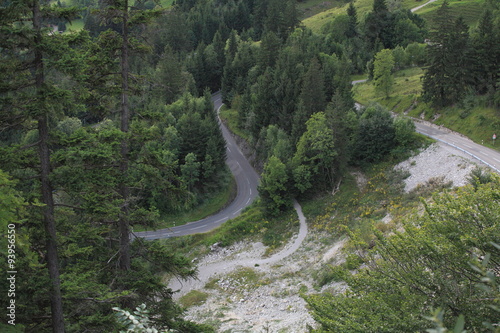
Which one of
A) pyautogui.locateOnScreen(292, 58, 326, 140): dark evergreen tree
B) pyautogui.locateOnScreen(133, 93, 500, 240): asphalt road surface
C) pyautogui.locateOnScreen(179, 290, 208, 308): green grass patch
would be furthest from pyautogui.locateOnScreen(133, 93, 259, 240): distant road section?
pyautogui.locateOnScreen(292, 58, 326, 140): dark evergreen tree

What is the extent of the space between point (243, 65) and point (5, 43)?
7037 cm

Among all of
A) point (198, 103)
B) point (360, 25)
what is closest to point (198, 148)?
point (198, 103)

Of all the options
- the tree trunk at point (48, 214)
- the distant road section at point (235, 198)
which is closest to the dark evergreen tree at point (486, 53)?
the distant road section at point (235, 198)

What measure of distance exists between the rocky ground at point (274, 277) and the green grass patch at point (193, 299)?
0.56m

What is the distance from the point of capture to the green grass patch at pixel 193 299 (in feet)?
104

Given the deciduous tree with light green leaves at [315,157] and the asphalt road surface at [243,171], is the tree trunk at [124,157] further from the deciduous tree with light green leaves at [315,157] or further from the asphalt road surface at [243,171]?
the deciduous tree with light green leaves at [315,157]

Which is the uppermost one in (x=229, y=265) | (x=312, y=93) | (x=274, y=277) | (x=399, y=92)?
(x=312, y=93)

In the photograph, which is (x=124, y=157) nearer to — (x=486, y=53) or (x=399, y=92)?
(x=486, y=53)

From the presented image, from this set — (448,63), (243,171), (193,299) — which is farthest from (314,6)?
(193,299)

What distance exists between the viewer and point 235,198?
2277 inches

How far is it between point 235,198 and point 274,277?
24.7 meters

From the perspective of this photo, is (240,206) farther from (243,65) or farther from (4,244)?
(4,244)

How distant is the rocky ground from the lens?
2673 cm

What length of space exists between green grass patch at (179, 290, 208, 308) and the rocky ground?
56 centimetres
